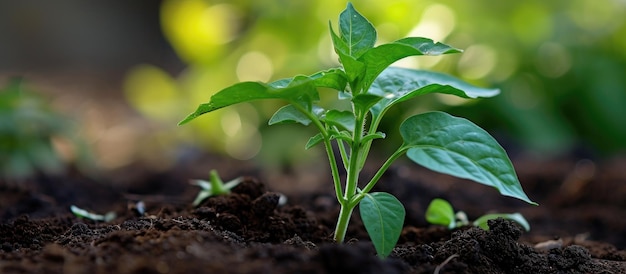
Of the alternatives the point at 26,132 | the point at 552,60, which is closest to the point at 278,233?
the point at 26,132

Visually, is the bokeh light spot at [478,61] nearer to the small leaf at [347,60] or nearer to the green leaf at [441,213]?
the green leaf at [441,213]

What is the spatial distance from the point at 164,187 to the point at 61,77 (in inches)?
159

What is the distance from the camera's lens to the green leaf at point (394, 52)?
1.07 metres

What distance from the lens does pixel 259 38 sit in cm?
418

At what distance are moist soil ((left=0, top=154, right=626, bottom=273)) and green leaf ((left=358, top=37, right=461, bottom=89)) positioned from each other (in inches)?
11.2

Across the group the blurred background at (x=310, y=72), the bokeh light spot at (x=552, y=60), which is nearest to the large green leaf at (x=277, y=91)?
the blurred background at (x=310, y=72)

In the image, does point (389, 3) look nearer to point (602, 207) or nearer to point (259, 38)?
point (259, 38)

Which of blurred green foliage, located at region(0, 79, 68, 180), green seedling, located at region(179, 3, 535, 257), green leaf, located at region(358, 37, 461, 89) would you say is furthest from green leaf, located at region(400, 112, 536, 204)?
blurred green foliage, located at region(0, 79, 68, 180)

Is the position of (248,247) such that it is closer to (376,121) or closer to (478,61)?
(376,121)

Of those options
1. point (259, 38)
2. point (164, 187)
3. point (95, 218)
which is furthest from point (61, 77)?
point (95, 218)

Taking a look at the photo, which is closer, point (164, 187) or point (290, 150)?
point (164, 187)

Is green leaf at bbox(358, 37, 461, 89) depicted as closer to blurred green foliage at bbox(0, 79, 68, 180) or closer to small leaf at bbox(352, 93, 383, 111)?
small leaf at bbox(352, 93, 383, 111)

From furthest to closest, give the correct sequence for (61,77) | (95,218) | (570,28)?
(61,77)
(570,28)
(95,218)

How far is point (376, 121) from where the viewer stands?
4.00 feet
